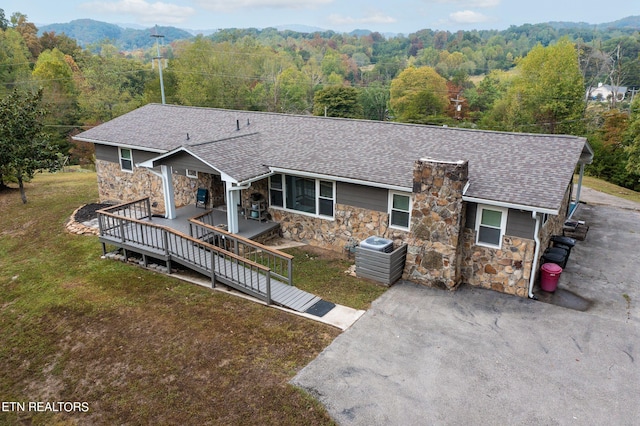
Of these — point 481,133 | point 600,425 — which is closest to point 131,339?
point 600,425

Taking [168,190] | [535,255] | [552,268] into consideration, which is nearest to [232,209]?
[168,190]

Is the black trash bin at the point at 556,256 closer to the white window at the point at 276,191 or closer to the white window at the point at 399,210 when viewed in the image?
the white window at the point at 399,210

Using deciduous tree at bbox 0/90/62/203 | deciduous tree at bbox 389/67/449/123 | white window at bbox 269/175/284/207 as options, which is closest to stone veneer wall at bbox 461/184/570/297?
white window at bbox 269/175/284/207

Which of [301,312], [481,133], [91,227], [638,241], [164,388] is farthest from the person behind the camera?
[91,227]

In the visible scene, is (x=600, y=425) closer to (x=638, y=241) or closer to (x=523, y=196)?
(x=523, y=196)

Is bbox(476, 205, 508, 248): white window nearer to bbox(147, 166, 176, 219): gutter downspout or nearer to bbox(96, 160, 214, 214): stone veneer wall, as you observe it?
bbox(96, 160, 214, 214): stone veneer wall
